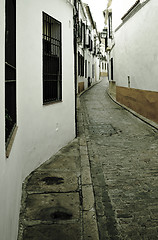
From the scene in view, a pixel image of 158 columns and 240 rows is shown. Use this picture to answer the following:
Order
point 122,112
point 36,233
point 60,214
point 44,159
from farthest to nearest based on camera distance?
point 122,112
point 44,159
point 60,214
point 36,233

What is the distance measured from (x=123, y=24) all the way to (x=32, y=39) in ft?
31.8

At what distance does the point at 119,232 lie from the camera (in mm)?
3338

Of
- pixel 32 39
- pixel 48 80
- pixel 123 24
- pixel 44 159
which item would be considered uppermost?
pixel 123 24

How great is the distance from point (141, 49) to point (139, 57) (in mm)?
452

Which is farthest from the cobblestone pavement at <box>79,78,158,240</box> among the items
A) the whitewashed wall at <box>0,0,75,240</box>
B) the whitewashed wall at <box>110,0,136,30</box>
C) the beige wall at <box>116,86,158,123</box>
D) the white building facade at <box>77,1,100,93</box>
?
the white building facade at <box>77,1,100,93</box>

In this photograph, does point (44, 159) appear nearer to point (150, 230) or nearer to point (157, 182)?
point (157, 182)

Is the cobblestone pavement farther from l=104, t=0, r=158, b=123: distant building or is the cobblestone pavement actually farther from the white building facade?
the white building facade

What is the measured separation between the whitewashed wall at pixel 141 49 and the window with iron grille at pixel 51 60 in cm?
408

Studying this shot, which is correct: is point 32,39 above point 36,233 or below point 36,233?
above

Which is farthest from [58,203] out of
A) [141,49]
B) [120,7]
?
[120,7]

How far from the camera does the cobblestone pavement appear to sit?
3.47 meters

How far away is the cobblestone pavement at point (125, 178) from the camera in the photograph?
3471 mm

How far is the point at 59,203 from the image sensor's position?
13.3ft

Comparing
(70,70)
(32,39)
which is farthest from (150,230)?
(70,70)
